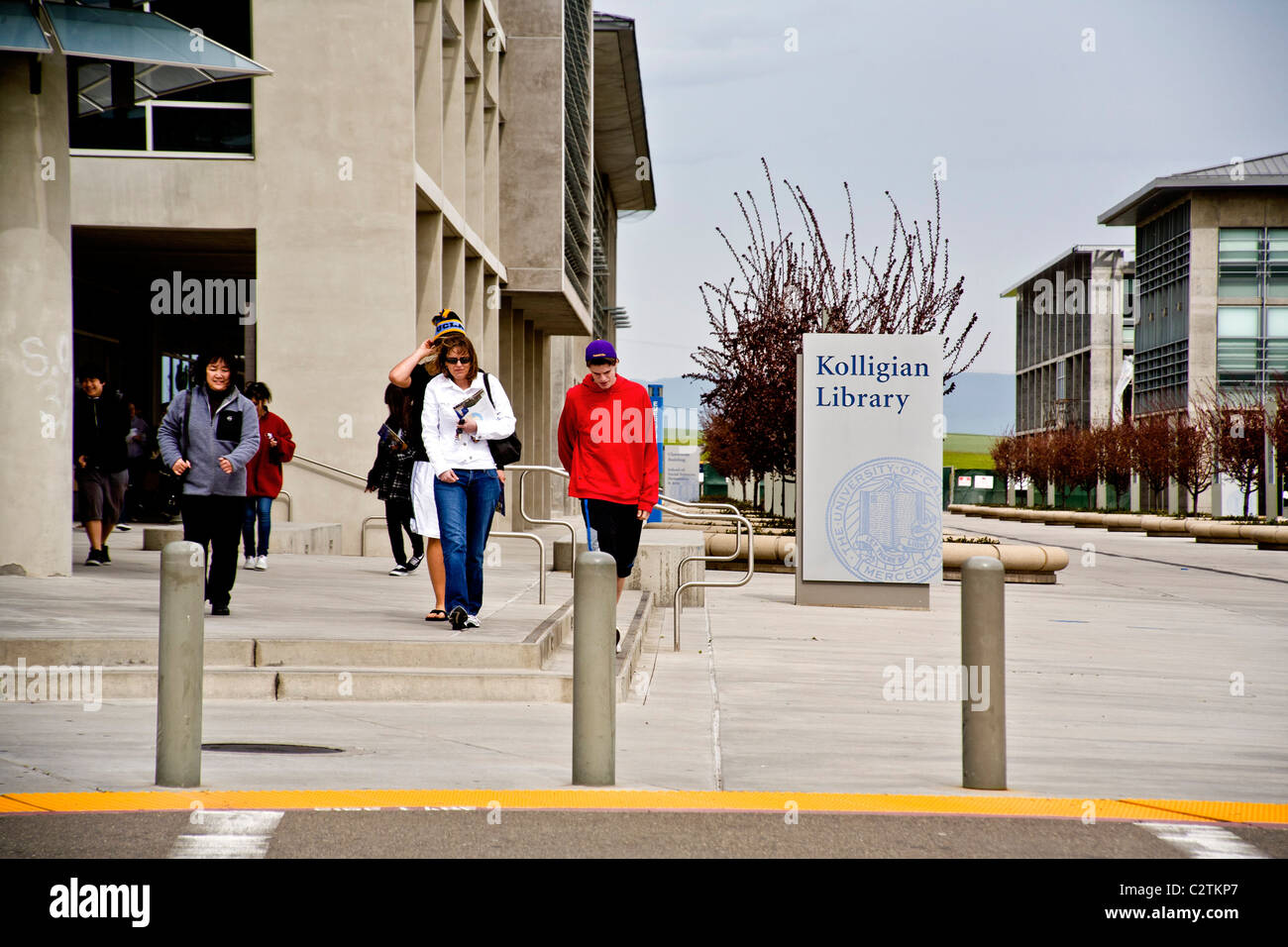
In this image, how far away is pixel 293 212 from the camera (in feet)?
61.2

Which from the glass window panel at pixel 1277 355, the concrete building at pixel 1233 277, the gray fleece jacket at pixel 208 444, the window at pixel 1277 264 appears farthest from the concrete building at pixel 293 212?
the window at pixel 1277 264

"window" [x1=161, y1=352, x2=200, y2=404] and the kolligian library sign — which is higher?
"window" [x1=161, y1=352, x2=200, y2=404]

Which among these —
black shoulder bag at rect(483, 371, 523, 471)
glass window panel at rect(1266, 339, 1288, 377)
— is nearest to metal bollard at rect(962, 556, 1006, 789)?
black shoulder bag at rect(483, 371, 523, 471)

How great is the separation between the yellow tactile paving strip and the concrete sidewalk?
0.18 meters

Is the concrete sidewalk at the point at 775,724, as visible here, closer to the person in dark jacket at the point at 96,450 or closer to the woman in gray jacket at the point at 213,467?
the woman in gray jacket at the point at 213,467

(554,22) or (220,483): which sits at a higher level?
(554,22)

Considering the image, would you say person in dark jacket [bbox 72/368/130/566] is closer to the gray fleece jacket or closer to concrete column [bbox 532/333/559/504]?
the gray fleece jacket

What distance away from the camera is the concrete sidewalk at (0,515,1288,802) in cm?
603

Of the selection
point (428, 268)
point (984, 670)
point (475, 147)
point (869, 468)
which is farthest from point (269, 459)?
point (475, 147)

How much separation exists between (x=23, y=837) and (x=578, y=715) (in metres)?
2.03

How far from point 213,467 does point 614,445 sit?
2640 mm
